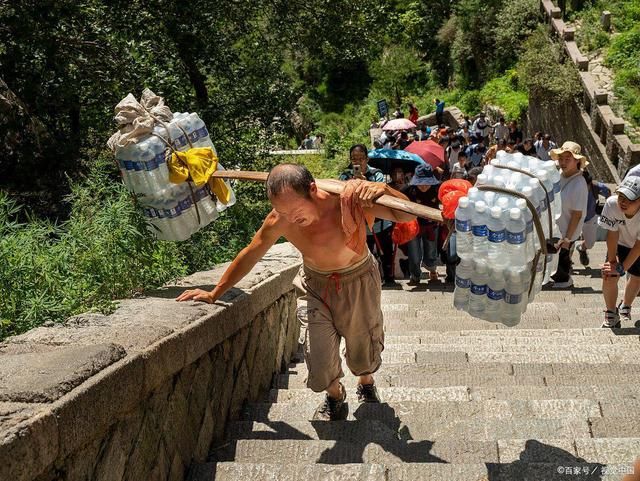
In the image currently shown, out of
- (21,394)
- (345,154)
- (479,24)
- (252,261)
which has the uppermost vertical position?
(21,394)

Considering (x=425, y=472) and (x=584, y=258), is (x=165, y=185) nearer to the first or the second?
(x=425, y=472)

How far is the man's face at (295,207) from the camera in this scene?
462 centimetres

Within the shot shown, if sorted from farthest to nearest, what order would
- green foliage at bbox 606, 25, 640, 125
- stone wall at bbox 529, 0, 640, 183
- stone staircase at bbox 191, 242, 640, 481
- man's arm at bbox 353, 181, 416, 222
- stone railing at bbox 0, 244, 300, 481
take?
green foliage at bbox 606, 25, 640, 125
stone wall at bbox 529, 0, 640, 183
man's arm at bbox 353, 181, 416, 222
stone staircase at bbox 191, 242, 640, 481
stone railing at bbox 0, 244, 300, 481

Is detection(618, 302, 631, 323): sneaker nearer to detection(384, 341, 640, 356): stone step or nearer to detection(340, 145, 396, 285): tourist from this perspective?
detection(384, 341, 640, 356): stone step

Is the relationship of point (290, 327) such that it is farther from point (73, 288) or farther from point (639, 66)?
point (639, 66)

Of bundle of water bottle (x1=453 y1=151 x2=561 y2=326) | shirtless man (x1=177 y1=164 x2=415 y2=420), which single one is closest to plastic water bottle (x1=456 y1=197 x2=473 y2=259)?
bundle of water bottle (x1=453 y1=151 x2=561 y2=326)

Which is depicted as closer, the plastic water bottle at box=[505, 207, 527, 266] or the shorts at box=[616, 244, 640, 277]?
the plastic water bottle at box=[505, 207, 527, 266]

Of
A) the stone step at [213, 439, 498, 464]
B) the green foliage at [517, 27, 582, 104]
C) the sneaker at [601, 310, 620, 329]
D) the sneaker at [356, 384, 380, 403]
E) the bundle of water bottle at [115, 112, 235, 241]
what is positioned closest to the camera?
the stone step at [213, 439, 498, 464]

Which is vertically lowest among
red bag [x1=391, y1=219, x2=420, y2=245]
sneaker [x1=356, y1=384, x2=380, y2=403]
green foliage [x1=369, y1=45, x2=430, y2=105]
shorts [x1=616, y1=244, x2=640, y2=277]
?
green foliage [x1=369, y1=45, x2=430, y2=105]

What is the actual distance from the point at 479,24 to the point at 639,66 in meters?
11.6

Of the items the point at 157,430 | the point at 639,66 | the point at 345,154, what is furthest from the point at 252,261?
the point at 345,154

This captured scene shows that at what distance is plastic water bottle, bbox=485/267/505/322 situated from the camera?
413 cm

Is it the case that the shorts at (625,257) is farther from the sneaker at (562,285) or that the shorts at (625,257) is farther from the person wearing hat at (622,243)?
the sneaker at (562,285)

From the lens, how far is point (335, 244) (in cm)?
502
